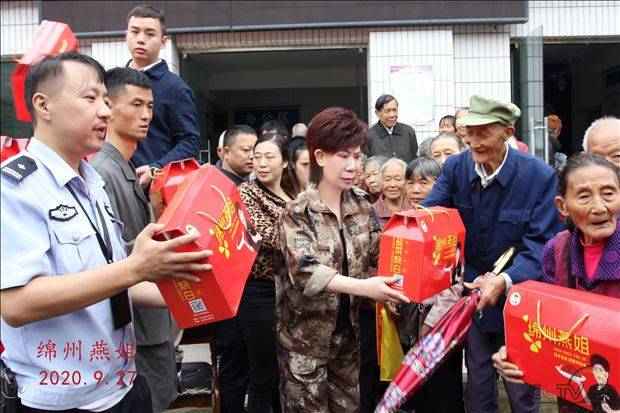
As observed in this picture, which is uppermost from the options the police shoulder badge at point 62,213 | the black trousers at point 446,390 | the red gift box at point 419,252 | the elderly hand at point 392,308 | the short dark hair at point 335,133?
the short dark hair at point 335,133

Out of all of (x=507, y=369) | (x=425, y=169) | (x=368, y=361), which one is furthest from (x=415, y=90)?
(x=507, y=369)

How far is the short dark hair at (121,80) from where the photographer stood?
2770 millimetres

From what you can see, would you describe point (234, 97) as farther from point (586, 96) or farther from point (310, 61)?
point (586, 96)

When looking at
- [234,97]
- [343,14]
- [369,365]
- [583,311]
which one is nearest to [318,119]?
[583,311]

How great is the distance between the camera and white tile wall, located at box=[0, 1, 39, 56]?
343 inches

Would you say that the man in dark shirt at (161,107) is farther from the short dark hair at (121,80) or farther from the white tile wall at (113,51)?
the white tile wall at (113,51)

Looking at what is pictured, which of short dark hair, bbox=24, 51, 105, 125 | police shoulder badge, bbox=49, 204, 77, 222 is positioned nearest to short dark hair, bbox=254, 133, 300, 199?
short dark hair, bbox=24, 51, 105, 125

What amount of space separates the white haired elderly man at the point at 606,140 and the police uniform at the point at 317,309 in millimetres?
1242

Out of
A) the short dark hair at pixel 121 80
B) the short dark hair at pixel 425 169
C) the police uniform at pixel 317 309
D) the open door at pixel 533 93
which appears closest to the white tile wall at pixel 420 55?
the open door at pixel 533 93

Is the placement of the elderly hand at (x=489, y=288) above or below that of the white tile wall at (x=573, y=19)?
below

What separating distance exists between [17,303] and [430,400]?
2479mm

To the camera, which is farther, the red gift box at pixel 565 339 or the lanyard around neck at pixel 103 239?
the red gift box at pixel 565 339

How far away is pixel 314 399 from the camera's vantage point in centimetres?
283

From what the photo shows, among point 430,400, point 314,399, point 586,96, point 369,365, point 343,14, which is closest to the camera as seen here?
point 314,399
